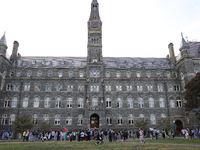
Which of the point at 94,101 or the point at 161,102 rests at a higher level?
the point at 94,101

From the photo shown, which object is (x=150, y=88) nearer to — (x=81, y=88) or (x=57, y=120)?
(x=81, y=88)

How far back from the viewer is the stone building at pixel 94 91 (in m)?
43.2

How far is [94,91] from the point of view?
44.9m

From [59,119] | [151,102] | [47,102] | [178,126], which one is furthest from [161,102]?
[47,102]

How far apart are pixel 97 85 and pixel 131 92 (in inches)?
373

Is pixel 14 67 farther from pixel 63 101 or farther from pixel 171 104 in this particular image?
pixel 171 104

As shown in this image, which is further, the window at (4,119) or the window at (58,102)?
the window at (58,102)

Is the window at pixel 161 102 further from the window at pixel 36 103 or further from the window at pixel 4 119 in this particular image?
the window at pixel 4 119

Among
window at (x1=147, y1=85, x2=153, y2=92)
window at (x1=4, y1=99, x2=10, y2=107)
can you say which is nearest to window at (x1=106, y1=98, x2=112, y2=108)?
window at (x1=147, y1=85, x2=153, y2=92)

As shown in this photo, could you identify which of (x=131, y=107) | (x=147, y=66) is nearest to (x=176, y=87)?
(x=147, y=66)

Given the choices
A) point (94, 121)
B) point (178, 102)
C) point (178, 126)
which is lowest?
point (178, 126)

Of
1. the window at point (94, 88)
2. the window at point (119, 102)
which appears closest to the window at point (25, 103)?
the window at point (94, 88)

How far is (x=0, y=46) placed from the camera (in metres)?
45.2

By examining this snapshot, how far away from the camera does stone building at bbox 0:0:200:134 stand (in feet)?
142
